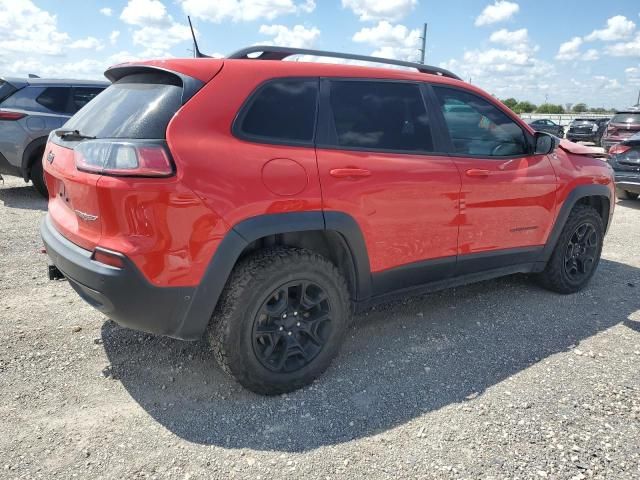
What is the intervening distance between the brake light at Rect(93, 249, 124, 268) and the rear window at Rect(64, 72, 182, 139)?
560mm

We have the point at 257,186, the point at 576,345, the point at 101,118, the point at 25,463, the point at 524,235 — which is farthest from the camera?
the point at 524,235

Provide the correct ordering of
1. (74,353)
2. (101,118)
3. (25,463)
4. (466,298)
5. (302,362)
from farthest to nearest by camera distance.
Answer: (466,298), (74,353), (302,362), (101,118), (25,463)

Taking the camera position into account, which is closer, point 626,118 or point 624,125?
point 624,125

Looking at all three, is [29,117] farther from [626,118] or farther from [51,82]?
[626,118]

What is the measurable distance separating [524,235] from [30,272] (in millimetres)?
4213

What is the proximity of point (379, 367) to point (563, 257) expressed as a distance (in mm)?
2133

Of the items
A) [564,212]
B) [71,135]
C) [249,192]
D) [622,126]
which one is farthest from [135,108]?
[622,126]

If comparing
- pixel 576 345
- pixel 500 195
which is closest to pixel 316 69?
pixel 500 195

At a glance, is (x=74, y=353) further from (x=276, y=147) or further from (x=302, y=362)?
(x=276, y=147)

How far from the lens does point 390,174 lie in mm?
2965

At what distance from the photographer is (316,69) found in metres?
2.88

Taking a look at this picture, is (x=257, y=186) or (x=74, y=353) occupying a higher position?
(x=257, y=186)

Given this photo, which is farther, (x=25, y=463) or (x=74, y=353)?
(x=74, y=353)

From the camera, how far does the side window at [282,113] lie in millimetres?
2574
